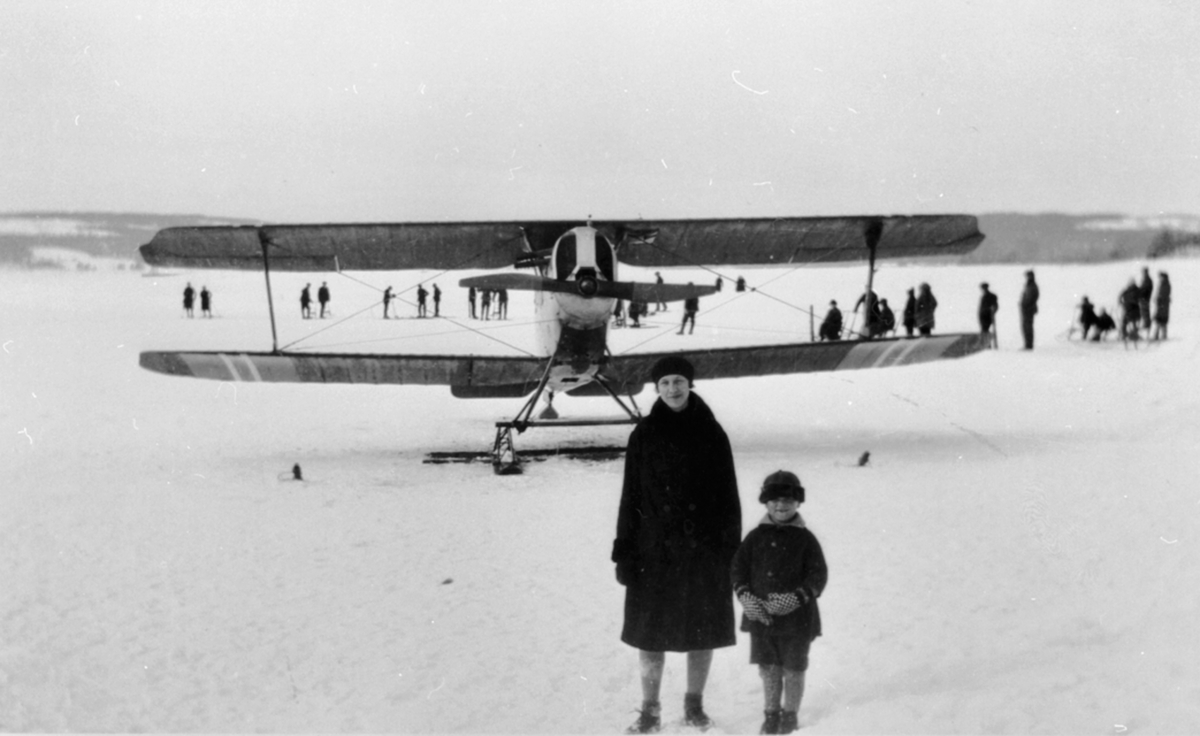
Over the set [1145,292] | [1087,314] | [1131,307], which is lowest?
[1087,314]

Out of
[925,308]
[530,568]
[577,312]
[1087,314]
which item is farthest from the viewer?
[925,308]

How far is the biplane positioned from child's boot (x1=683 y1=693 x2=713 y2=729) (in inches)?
162

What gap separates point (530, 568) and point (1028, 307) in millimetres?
11171

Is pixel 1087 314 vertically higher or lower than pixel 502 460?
higher

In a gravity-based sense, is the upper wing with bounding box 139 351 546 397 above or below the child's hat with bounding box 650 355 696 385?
below

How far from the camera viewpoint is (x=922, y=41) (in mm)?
4684

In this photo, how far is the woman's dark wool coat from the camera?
2996 mm

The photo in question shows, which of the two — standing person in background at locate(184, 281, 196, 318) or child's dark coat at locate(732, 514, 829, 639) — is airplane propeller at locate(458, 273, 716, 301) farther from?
standing person in background at locate(184, 281, 196, 318)

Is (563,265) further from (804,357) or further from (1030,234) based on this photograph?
(1030,234)

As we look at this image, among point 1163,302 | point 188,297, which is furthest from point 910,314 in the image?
point 188,297

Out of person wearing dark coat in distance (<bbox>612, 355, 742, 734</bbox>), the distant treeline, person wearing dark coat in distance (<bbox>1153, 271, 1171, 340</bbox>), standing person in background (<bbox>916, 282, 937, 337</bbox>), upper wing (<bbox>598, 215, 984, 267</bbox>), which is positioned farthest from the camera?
standing person in background (<bbox>916, 282, 937, 337</bbox>)

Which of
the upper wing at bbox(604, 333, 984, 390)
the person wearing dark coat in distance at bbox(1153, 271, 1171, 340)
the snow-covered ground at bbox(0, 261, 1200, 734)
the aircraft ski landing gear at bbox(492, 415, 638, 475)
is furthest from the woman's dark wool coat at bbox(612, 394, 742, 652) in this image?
the person wearing dark coat in distance at bbox(1153, 271, 1171, 340)

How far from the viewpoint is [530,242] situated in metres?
8.26

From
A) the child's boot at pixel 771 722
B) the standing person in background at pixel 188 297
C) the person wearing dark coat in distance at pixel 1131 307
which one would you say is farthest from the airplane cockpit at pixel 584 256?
the child's boot at pixel 771 722
